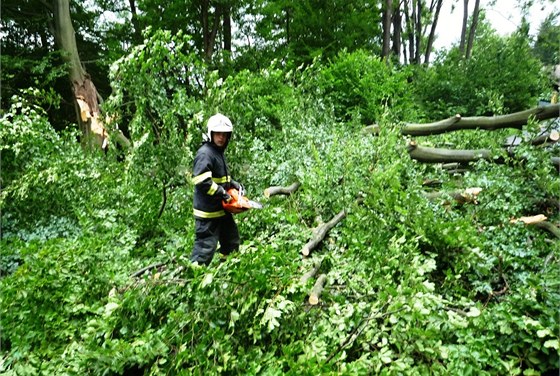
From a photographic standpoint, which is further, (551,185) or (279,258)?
(551,185)

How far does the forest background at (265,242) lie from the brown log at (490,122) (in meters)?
0.12

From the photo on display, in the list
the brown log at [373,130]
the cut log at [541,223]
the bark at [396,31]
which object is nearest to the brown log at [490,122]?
the brown log at [373,130]

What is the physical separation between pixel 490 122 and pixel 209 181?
3928 mm

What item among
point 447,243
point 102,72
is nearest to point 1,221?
point 447,243

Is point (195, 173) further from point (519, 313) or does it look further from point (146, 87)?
point (519, 313)

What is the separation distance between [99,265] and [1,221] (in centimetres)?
248

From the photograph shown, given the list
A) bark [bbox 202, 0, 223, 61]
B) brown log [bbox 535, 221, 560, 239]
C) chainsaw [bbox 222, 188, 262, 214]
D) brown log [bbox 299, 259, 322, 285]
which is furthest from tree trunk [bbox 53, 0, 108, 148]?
brown log [bbox 535, 221, 560, 239]

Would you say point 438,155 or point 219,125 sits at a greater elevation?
point 219,125

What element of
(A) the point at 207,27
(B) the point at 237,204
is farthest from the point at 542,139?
(A) the point at 207,27

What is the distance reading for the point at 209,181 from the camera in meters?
3.23

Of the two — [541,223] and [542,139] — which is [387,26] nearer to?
[542,139]

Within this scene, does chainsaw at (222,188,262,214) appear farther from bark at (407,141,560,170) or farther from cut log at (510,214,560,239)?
bark at (407,141,560,170)

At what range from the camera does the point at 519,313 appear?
7.23 feet

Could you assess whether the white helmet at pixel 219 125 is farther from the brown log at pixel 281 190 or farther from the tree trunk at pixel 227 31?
the tree trunk at pixel 227 31
